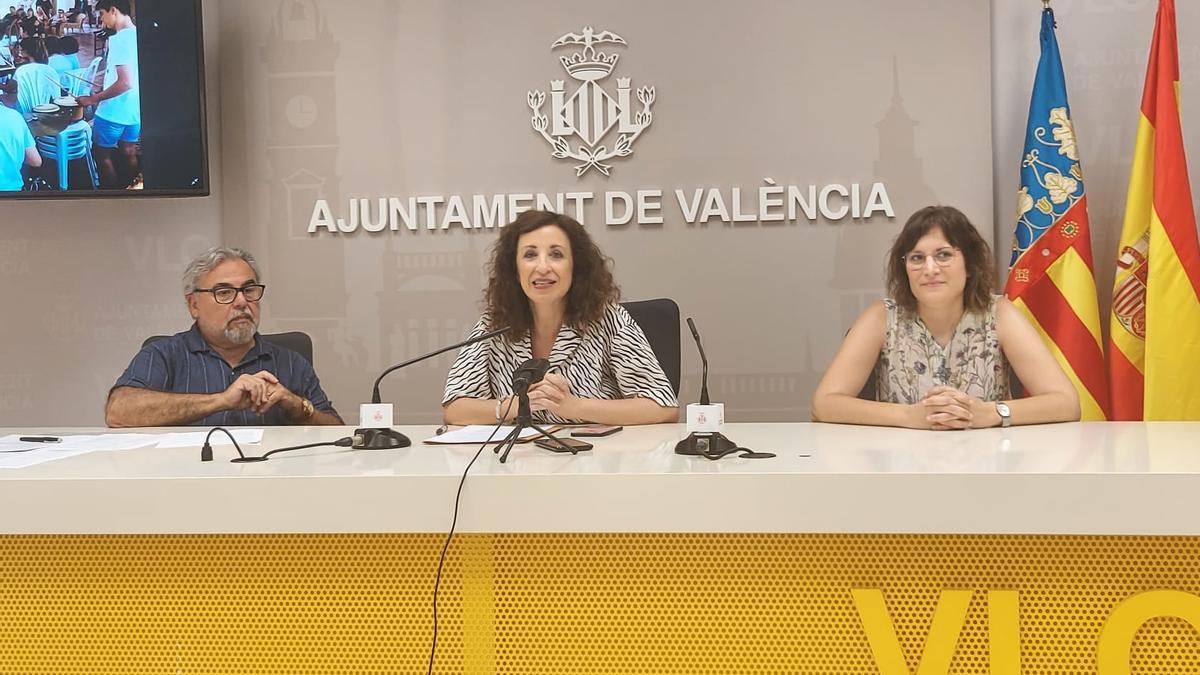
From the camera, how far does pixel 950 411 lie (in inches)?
78.5

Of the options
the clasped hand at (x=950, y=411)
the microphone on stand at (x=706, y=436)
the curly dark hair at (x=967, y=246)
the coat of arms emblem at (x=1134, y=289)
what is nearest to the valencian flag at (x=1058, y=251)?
the coat of arms emblem at (x=1134, y=289)

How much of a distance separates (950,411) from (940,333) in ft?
1.91

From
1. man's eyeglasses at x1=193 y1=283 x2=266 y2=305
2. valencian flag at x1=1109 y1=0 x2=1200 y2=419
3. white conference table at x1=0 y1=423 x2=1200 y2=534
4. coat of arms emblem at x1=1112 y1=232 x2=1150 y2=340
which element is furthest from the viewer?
coat of arms emblem at x1=1112 y1=232 x2=1150 y2=340

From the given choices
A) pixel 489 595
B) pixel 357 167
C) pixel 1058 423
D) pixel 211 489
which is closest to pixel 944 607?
pixel 489 595

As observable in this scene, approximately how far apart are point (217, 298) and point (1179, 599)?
8.10 ft

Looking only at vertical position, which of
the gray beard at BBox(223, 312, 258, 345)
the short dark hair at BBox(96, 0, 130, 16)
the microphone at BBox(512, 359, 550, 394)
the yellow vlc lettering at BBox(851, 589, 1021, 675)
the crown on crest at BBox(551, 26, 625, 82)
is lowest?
the yellow vlc lettering at BBox(851, 589, 1021, 675)

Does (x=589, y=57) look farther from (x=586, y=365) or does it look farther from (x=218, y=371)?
(x=218, y=371)

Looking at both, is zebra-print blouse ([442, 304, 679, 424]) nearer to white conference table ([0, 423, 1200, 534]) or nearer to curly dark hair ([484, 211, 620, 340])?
curly dark hair ([484, 211, 620, 340])

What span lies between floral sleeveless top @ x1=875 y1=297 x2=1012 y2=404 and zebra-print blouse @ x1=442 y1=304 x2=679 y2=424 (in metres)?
0.59

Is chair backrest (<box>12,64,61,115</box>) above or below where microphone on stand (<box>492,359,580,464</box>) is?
above

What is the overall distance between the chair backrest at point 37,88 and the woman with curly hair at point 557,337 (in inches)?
78.5

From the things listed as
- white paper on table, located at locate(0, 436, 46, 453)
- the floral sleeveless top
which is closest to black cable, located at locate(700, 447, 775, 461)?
the floral sleeveless top

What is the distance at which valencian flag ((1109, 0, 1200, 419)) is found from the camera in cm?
304

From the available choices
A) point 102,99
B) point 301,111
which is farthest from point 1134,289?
point 102,99
